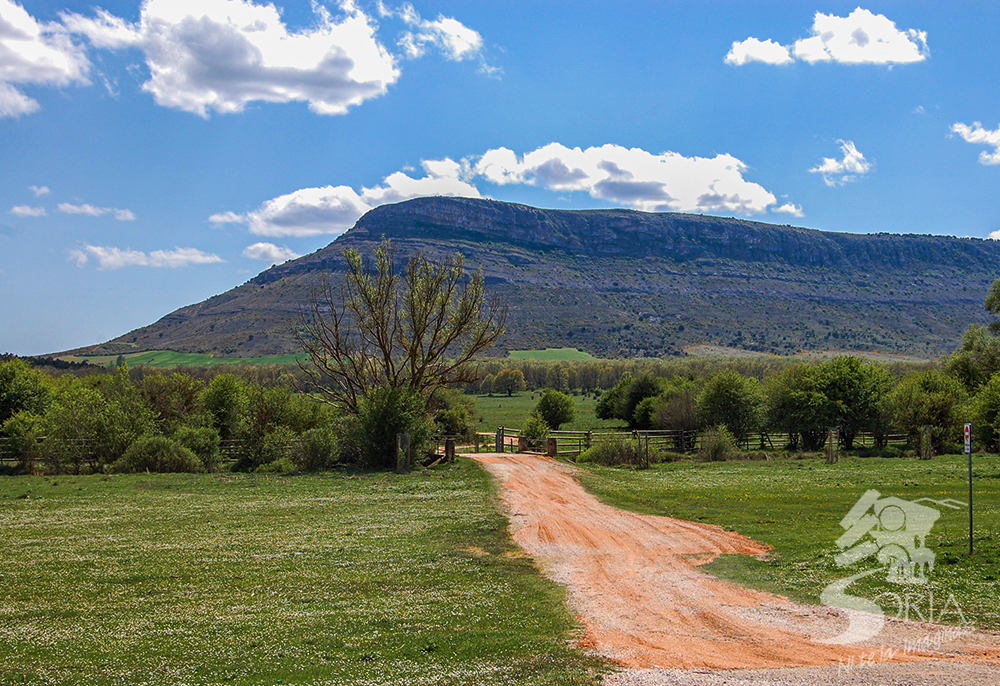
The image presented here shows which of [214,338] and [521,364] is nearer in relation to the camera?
[521,364]

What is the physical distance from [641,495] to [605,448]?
9.97 m

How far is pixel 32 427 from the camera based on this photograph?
3638 cm

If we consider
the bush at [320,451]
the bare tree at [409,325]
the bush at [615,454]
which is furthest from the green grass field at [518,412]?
the bush at [320,451]

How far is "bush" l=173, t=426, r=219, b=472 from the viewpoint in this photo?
34.7m

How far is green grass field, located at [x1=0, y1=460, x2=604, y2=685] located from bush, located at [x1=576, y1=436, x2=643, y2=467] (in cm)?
1229

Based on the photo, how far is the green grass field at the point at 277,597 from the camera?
823 cm

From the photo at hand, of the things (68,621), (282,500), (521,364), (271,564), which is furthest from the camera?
(521,364)

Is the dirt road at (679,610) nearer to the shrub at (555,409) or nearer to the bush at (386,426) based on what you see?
the bush at (386,426)

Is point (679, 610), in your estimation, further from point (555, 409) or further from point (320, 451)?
point (555, 409)

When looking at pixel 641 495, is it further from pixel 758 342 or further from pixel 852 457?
pixel 758 342

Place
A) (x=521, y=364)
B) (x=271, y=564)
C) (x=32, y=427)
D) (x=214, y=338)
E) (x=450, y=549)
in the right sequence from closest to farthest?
(x=271, y=564)
(x=450, y=549)
(x=32, y=427)
(x=521, y=364)
(x=214, y=338)

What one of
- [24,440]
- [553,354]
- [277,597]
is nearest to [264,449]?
[24,440]

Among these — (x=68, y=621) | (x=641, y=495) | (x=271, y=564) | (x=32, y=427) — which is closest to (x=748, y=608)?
(x=271, y=564)

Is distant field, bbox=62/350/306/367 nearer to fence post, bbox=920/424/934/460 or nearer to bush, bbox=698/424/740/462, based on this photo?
bush, bbox=698/424/740/462
